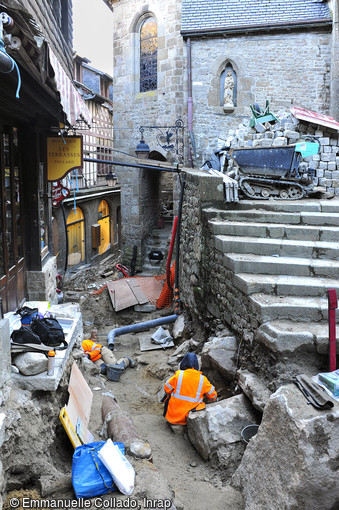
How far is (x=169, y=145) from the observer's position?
588 inches

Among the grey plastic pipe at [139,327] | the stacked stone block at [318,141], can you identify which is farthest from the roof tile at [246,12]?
the grey plastic pipe at [139,327]

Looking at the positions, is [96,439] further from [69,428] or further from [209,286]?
[209,286]

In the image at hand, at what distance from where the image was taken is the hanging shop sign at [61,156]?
6.57m

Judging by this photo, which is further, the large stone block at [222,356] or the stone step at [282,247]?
the stone step at [282,247]

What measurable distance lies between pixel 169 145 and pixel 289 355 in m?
11.7

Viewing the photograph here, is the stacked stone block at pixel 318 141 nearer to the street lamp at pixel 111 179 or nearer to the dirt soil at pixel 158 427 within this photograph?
the dirt soil at pixel 158 427

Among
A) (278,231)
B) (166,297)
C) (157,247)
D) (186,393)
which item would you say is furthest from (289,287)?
(157,247)

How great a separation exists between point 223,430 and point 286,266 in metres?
2.27

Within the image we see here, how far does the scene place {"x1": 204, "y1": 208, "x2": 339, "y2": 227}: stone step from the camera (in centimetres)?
676

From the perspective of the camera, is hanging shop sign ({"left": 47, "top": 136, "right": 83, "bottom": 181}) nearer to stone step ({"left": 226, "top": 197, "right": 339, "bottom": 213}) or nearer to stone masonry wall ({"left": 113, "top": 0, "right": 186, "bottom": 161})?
stone step ({"left": 226, "top": 197, "right": 339, "bottom": 213})

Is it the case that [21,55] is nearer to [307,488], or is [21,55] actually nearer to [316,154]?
[307,488]

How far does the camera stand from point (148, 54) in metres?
15.6

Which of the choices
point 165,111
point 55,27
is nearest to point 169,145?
point 165,111

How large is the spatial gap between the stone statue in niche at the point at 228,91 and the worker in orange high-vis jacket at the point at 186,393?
1155 centimetres
